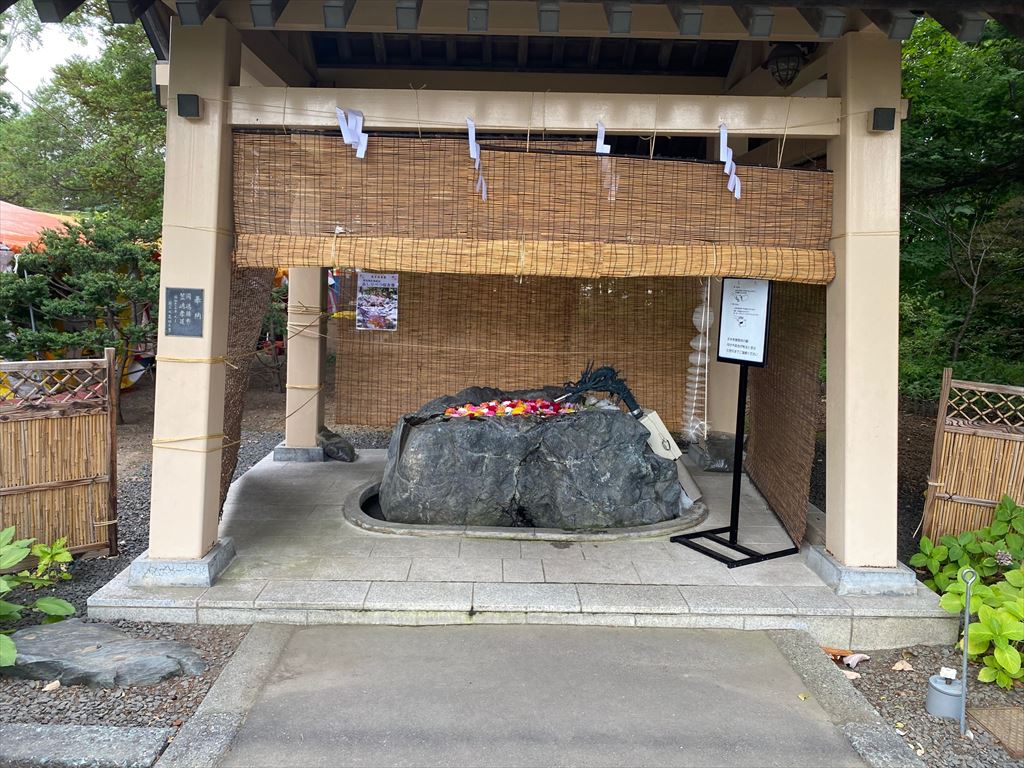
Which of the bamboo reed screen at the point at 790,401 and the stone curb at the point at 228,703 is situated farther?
the bamboo reed screen at the point at 790,401

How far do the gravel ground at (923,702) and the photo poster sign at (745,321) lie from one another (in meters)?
2.15

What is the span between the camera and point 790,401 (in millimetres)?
5957

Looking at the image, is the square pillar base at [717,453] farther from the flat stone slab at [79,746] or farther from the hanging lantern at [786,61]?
the flat stone slab at [79,746]

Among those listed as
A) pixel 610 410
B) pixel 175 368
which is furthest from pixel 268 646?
pixel 610 410

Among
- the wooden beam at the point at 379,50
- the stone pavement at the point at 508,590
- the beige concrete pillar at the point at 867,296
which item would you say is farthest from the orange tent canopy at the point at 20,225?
the beige concrete pillar at the point at 867,296

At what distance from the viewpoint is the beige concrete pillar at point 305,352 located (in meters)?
8.09

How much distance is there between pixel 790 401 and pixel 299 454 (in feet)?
18.2

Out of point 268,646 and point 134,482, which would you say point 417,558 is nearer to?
point 268,646

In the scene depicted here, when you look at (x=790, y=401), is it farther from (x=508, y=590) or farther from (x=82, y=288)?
(x=82, y=288)

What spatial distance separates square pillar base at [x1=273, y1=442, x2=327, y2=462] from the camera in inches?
332

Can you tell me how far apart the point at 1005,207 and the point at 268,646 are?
10.2 meters

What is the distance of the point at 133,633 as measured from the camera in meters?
4.39

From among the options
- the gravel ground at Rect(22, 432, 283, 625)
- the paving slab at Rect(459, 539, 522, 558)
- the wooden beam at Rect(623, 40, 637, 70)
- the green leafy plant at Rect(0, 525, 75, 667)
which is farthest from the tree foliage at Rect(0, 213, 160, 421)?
the wooden beam at Rect(623, 40, 637, 70)

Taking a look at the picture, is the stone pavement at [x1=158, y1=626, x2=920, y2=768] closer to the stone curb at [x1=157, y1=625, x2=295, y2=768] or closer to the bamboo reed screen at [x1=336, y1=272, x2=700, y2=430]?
the stone curb at [x1=157, y1=625, x2=295, y2=768]
